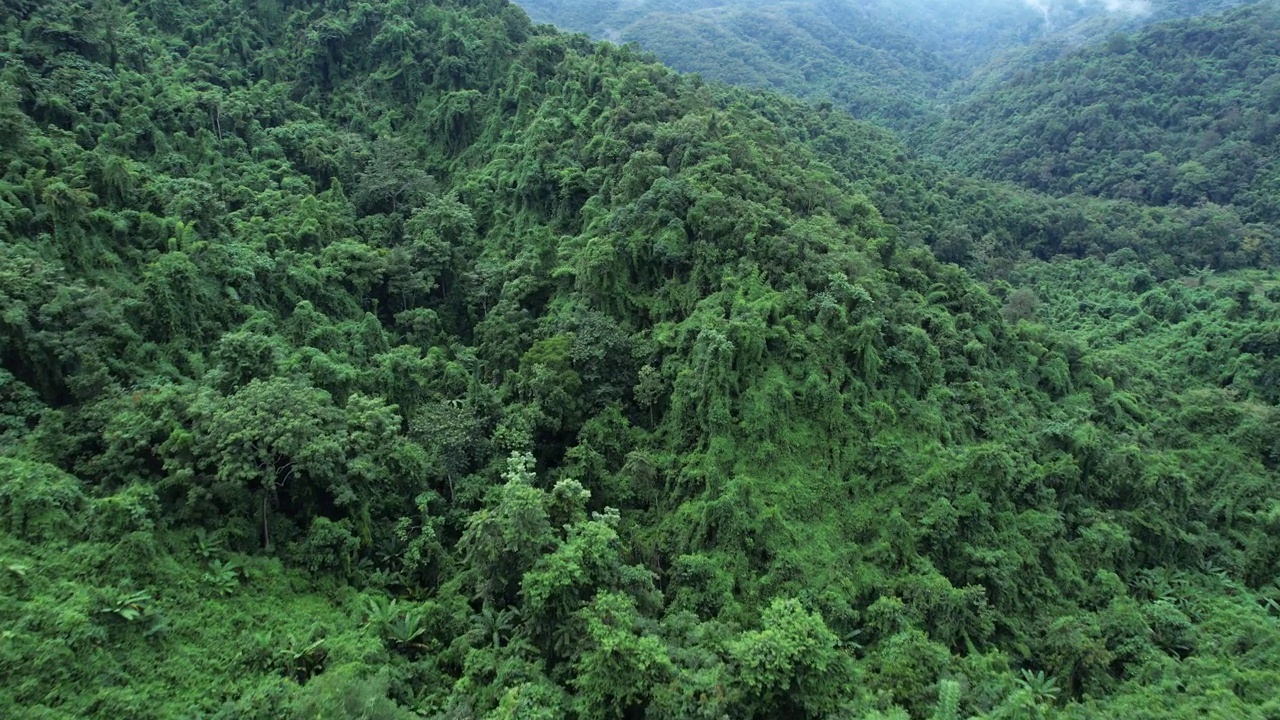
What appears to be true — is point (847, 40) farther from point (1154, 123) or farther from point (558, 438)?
point (558, 438)

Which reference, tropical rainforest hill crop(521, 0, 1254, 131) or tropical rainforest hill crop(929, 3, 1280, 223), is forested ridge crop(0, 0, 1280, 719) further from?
tropical rainforest hill crop(521, 0, 1254, 131)

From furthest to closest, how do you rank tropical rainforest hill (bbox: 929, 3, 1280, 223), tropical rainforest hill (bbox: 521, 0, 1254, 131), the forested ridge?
tropical rainforest hill (bbox: 521, 0, 1254, 131) < tropical rainforest hill (bbox: 929, 3, 1280, 223) < the forested ridge

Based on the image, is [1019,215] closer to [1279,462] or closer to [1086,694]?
[1279,462]

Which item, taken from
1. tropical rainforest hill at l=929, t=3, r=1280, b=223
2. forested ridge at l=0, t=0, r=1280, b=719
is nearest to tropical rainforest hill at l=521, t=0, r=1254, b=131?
tropical rainforest hill at l=929, t=3, r=1280, b=223

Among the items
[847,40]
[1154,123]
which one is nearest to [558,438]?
[1154,123]

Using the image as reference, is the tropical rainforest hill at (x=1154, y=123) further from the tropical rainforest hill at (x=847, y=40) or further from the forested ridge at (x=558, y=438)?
the forested ridge at (x=558, y=438)

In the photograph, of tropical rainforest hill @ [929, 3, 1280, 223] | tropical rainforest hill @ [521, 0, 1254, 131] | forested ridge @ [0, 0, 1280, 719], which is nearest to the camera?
forested ridge @ [0, 0, 1280, 719]
